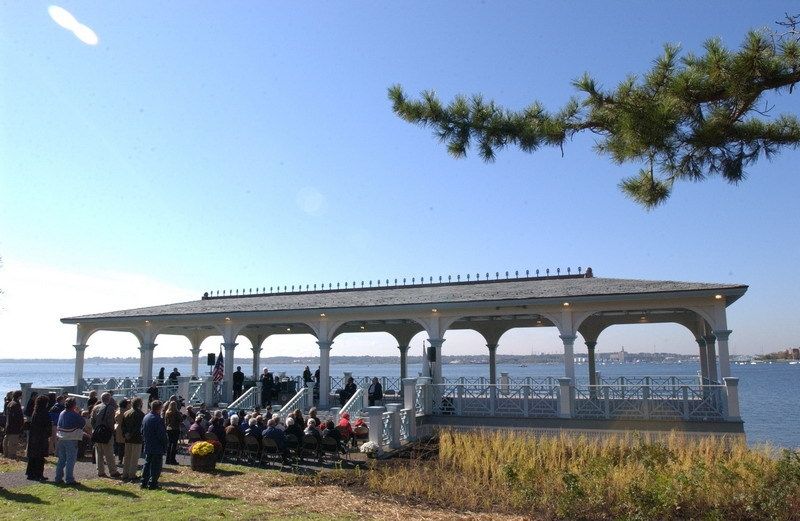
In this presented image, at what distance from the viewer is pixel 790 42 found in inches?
288

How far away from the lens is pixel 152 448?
34.0ft

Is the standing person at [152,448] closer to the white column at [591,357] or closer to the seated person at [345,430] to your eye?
the seated person at [345,430]

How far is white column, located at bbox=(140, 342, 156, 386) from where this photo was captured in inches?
934

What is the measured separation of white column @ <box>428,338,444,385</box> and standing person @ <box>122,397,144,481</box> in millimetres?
9942

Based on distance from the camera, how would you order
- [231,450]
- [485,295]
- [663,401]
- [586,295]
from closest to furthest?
[231,450] → [663,401] → [586,295] → [485,295]

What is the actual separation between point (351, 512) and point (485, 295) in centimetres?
1130

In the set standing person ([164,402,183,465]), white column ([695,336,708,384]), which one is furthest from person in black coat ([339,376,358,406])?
white column ([695,336,708,384])

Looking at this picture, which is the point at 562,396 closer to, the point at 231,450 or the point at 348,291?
the point at 231,450

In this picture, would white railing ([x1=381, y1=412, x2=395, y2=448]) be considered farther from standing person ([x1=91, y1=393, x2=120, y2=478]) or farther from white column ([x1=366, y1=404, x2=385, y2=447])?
standing person ([x1=91, y1=393, x2=120, y2=478])

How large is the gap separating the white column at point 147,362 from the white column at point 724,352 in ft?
64.0

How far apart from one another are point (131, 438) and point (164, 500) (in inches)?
85.2

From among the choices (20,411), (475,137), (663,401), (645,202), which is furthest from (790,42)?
(20,411)

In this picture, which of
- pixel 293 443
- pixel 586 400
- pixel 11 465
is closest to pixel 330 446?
pixel 293 443

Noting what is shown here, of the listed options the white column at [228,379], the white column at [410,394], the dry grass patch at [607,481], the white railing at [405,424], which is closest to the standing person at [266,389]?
the white column at [228,379]
